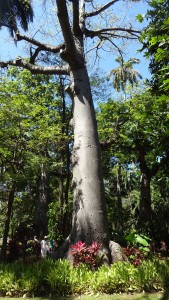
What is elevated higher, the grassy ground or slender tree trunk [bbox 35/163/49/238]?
slender tree trunk [bbox 35/163/49/238]

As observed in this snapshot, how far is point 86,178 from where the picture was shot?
7457mm

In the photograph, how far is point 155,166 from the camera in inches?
589

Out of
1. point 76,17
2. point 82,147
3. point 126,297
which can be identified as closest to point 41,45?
point 76,17

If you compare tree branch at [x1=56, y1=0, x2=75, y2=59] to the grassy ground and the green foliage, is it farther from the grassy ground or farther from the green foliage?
the grassy ground

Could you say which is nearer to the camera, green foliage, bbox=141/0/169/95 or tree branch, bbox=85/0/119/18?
green foliage, bbox=141/0/169/95

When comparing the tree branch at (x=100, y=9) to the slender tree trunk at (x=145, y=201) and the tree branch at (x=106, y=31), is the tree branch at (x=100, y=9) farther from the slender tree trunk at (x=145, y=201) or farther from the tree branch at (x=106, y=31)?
the slender tree trunk at (x=145, y=201)

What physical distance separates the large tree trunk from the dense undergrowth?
131 centimetres

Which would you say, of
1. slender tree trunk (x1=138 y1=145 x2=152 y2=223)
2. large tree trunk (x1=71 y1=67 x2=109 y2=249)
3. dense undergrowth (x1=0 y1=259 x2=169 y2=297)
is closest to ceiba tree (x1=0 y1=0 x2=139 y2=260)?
large tree trunk (x1=71 y1=67 x2=109 y2=249)

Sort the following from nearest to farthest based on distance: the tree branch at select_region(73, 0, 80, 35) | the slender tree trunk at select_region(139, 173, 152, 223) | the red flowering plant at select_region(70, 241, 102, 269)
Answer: the red flowering plant at select_region(70, 241, 102, 269), the tree branch at select_region(73, 0, 80, 35), the slender tree trunk at select_region(139, 173, 152, 223)

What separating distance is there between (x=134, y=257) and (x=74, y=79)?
5.23 metres

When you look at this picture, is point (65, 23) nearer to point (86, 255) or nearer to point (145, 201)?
point (86, 255)

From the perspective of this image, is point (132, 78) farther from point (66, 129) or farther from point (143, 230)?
point (143, 230)

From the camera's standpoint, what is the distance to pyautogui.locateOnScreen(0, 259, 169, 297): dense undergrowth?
5.20m

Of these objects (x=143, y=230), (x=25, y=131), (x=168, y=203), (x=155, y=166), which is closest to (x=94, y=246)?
(x=25, y=131)
